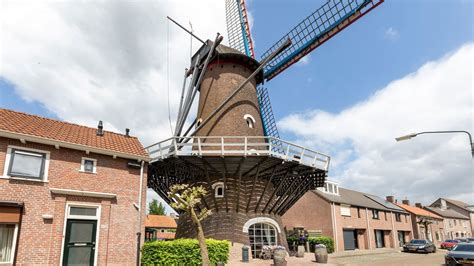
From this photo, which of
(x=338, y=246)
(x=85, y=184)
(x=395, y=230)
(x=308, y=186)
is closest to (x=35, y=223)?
(x=85, y=184)

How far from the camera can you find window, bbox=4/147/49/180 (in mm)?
13012

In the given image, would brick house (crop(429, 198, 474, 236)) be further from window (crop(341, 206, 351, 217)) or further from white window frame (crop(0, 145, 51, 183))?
white window frame (crop(0, 145, 51, 183))

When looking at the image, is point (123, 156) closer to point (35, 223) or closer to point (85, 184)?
point (85, 184)

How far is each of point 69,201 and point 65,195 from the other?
0.30 metres

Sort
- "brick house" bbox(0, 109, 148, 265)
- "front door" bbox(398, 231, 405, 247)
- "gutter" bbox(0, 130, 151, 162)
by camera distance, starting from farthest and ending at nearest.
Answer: "front door" bbox(398, 231, 405, 247) < "gutter" bbox(0, 130, 151, 162) < "brick house" bbox(0, 109, 148, 265)

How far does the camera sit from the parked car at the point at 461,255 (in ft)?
48.7

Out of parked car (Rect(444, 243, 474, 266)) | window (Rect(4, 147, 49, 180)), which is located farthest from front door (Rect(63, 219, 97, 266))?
parked car (Rect(444, 243, 474, 266))

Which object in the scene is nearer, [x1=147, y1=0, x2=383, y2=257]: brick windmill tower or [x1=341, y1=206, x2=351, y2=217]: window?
[x1=147, y1=0, x2=383, y2=257]: brick windmill tower

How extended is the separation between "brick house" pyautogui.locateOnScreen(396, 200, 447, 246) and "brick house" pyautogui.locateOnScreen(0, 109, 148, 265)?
44.2 metres

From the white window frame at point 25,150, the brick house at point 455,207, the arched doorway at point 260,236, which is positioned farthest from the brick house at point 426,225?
the white window frame at point 25,150

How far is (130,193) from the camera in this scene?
15.7m

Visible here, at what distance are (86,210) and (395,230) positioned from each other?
126 ft

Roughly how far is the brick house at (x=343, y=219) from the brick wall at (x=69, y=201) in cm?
2062

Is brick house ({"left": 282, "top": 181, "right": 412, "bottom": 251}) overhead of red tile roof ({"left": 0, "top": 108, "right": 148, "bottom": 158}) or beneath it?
Answer: beneath
